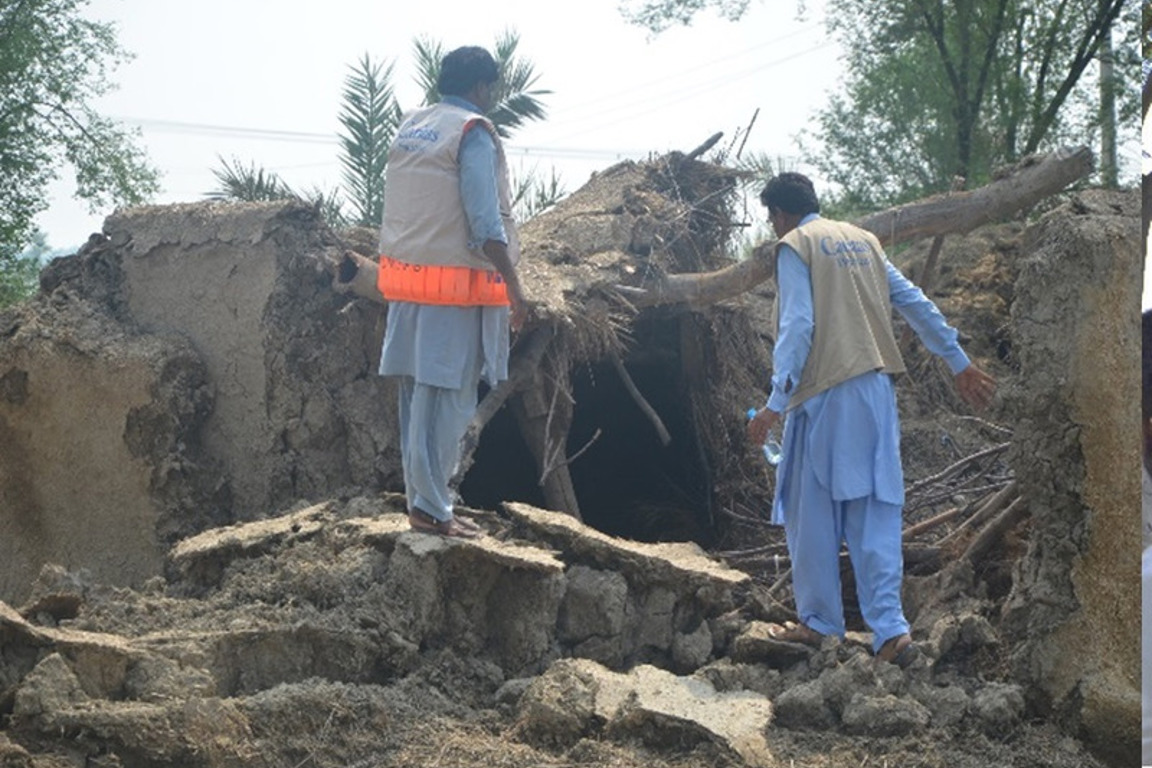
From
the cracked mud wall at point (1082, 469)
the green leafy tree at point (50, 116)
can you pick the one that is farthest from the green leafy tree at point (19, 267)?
the cracked mud wall at point (1082, 469)

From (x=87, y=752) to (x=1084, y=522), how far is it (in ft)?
10.4

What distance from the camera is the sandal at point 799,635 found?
19.2 feet

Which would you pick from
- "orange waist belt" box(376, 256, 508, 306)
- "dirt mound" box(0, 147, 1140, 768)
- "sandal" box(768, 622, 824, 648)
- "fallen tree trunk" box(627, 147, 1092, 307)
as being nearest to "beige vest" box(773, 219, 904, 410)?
"dirt mound" box(0, 147, 1140, 768)

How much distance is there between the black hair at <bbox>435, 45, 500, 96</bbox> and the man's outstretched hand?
2126mm

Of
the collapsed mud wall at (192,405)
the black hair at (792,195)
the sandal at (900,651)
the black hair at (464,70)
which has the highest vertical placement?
the black hair at (464,70)

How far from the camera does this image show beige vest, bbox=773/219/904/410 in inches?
233

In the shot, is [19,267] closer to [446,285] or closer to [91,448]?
[91,448]

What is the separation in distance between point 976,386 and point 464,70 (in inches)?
88.5

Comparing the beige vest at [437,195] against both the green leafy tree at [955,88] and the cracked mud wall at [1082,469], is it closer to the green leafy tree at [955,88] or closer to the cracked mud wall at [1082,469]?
the cracked mud wall at [1082,469]

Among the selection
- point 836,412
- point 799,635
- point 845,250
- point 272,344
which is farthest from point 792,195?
point 272,344

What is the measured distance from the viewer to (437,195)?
6.21 m

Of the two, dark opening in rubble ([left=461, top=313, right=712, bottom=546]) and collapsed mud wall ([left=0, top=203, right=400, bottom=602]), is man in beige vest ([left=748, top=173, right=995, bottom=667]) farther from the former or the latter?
dark opening in rubble ([left=461, top=313, right=712, bottom=546])

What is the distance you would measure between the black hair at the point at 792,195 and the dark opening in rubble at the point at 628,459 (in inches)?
137

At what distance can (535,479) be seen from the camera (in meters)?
9.63
